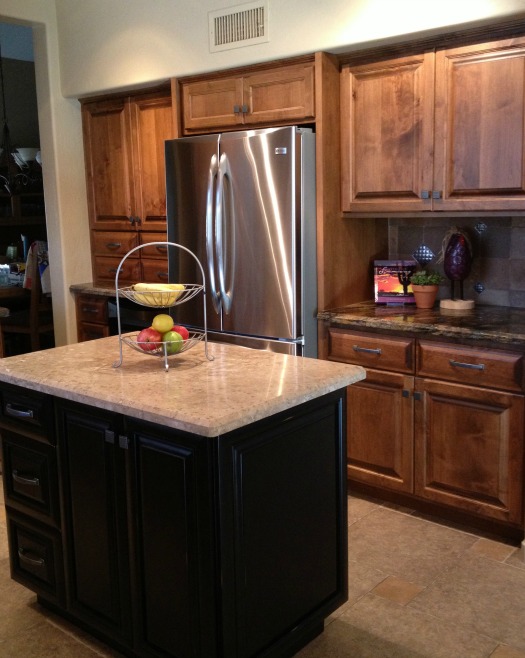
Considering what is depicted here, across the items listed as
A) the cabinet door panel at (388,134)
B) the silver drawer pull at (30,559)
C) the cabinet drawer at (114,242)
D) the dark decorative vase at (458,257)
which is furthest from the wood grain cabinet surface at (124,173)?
the silver drawer pull at (30,559)

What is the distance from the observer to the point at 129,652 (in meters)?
2.25

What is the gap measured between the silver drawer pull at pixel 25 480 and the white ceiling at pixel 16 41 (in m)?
4.89

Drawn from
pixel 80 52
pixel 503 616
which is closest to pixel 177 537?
pixel 503 616

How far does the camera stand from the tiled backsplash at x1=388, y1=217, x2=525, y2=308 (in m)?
3.43

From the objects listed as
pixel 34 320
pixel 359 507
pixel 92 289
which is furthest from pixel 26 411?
pixel 34 320

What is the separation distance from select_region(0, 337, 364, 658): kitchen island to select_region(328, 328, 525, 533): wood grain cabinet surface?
2.90 feet

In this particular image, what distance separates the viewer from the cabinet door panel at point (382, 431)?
3.23 meters

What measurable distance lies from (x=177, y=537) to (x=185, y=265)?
2116 mm

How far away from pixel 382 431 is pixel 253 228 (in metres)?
1.13

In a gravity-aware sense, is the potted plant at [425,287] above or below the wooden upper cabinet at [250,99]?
below

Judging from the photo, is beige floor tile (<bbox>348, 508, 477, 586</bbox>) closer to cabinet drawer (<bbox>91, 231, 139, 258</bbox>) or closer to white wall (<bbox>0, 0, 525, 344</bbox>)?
white wall (<bbox>0, 0, 525, 344</bbox>)

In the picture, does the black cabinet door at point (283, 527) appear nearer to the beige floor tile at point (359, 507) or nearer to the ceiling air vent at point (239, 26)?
the beige floor tile at point (359, 507)

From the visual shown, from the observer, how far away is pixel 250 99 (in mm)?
3617

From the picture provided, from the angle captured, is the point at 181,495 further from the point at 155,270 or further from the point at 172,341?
the point at 155,270
